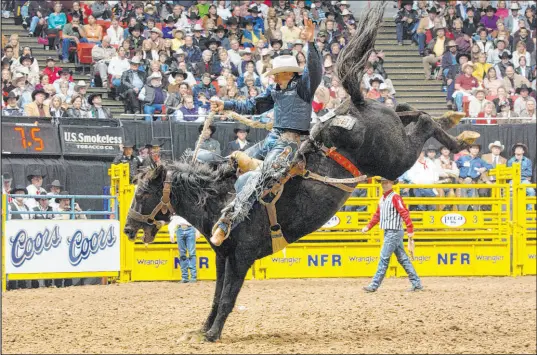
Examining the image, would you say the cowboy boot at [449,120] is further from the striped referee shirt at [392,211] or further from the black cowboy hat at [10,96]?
the black cowboy hat at [10,96]

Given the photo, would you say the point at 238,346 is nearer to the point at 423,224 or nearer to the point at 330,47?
the point at 423,224

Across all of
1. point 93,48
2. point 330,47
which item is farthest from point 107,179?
point 330,47

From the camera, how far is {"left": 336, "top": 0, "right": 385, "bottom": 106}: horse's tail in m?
8.96

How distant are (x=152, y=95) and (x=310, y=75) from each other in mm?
9253

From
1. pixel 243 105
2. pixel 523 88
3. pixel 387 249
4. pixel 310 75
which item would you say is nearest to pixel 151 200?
pixel 243 105

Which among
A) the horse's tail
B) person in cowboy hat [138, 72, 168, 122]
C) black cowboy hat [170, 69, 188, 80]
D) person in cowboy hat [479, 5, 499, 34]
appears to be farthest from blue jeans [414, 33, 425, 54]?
the horse's tail

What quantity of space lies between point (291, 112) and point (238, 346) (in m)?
2.19

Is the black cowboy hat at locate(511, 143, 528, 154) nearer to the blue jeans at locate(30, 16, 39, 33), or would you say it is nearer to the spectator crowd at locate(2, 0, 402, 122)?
the spectator crowd at locate(2, 0, 402, 122)

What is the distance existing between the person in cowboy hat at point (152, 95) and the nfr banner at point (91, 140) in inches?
61.0

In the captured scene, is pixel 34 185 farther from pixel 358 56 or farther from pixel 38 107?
pixel 358 56

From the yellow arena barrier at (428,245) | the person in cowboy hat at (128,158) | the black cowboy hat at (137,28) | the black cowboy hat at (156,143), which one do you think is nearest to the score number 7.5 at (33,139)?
the person in cowboy hat at (128,158)

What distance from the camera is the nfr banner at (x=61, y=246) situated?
1423 cm

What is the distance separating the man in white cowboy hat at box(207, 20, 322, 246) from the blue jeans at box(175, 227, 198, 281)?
6023 millimetres

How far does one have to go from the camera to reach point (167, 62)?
19.5m
